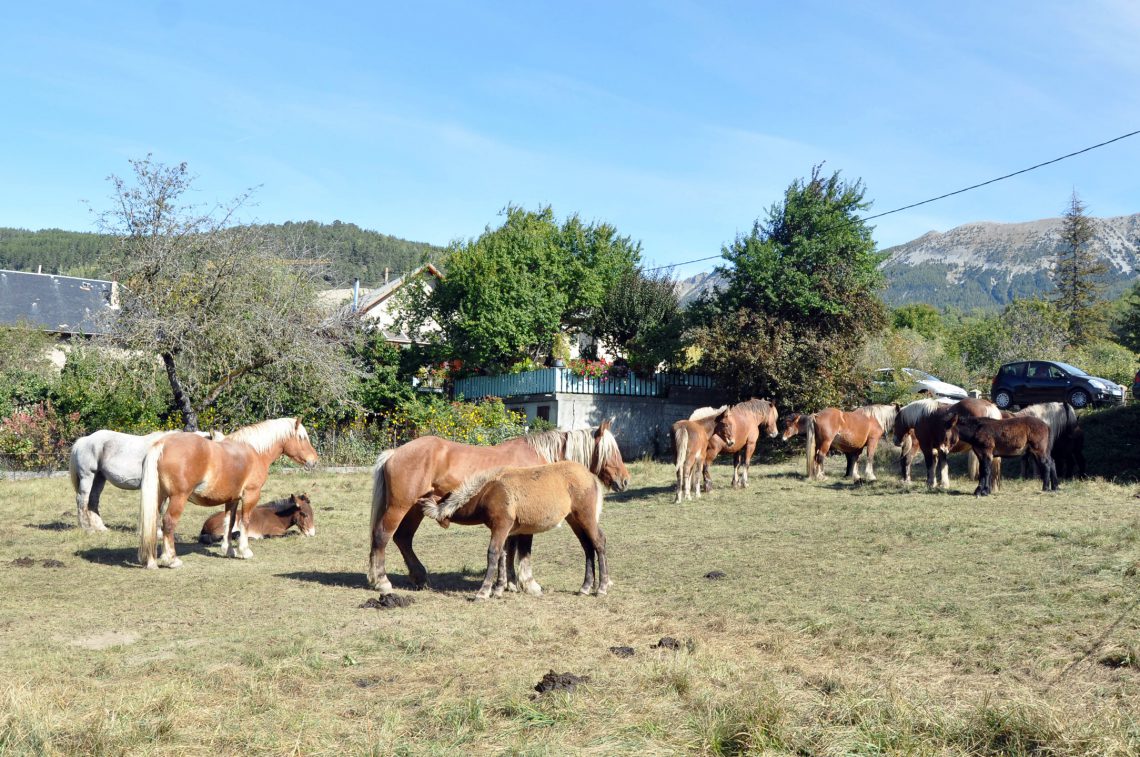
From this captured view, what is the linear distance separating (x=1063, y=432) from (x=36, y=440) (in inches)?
933

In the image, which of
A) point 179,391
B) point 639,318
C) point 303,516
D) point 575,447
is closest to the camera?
point 575,447

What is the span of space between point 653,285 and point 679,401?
16.1 feet

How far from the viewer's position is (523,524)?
9.76m

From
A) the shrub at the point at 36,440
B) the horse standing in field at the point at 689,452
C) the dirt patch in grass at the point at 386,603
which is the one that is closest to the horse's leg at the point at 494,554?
the dirt patch in grass at the point at 386,603

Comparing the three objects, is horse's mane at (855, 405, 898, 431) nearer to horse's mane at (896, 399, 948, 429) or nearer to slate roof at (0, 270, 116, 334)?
horse's mane at (896, 399, 948, 429)

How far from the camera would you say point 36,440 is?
22953 mm

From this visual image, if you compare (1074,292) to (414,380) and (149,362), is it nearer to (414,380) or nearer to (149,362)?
(414,380)

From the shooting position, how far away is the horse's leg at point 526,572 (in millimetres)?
10117

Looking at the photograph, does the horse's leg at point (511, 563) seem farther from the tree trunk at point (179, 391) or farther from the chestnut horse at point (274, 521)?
the tree trunk at point (179, 391)

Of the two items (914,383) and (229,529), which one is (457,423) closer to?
(229,529)

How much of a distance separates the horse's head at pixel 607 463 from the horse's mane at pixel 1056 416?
1073 cm

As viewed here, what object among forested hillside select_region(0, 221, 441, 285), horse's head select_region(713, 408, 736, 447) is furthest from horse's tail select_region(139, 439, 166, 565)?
forested hillside select_region(0, 221, 441, 285)

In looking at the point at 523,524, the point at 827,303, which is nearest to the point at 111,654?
the point at 523,524

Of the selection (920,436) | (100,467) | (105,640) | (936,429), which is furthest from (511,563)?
(920,436)
